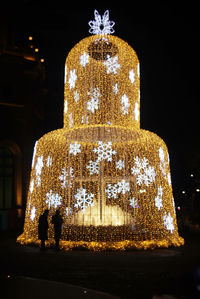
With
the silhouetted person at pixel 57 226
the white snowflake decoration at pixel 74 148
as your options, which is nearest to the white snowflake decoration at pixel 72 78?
the white snowflake decoration at pixel 74 148

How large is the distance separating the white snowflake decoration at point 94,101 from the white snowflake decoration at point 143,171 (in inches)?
89.5

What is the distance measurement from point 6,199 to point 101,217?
1261cm

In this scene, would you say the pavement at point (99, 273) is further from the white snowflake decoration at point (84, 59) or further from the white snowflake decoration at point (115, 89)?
the white snowflake decoration at point (84, 59)

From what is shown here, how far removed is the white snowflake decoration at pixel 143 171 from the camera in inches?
457

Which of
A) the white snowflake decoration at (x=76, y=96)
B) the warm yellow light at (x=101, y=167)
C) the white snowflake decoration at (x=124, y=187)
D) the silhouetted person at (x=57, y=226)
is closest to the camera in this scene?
the silhouetted person at (x=57, y=226)

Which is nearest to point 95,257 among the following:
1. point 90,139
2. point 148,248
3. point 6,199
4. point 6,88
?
point 148,248

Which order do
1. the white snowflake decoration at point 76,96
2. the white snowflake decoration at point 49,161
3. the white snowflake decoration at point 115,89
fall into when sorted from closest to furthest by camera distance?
the white snowflake decoration at point 49,161 → the white snowflake decoration at point 115,89 → the white snowflake decoration at point 76,96

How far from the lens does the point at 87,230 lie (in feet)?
36.6

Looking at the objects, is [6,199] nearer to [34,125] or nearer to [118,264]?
[34,125]

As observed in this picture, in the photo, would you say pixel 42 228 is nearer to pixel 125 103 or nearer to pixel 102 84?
pixel 125 103

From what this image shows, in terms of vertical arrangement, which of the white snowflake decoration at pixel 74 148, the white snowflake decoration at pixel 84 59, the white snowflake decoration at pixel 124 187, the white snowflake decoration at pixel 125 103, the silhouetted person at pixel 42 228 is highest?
the white snowflake decoration at pixel 84 59

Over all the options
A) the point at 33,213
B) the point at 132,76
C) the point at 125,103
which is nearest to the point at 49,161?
the point at 33,213

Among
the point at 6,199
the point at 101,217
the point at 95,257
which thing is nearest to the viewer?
the point at 95,257

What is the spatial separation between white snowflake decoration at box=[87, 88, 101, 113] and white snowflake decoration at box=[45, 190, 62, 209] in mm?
3040
